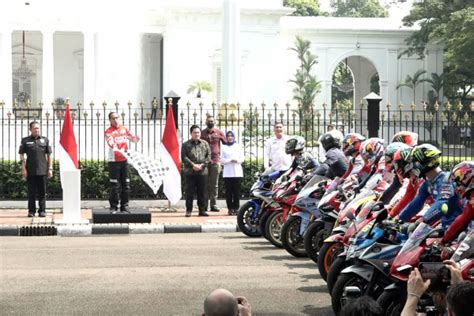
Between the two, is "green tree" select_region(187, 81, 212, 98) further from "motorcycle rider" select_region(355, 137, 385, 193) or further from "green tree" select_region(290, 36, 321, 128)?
"motorcycle rider" select_region(355, 137, 385, 193)

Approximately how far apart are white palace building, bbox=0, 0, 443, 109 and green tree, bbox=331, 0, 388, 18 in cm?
5570

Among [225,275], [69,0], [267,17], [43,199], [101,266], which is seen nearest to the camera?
[225,275]

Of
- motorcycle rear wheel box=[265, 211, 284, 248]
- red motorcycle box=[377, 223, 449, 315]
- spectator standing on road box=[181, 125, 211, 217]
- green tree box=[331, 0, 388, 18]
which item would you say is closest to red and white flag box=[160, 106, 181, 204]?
spectator standing on road box=[181, 125, 211, 217]

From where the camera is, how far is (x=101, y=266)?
47.4ft

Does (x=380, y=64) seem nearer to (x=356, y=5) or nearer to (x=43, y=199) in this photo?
(x=43, y=199)

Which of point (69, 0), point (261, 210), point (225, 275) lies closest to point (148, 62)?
point (69, 0)

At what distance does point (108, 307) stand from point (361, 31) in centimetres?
4437

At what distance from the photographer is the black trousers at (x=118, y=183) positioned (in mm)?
20534

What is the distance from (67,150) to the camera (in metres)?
20.8

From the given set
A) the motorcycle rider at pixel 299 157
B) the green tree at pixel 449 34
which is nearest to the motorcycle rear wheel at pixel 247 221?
the motorcycle rider at pixel 299 157

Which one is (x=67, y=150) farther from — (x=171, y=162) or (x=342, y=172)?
(x=342, y=172)

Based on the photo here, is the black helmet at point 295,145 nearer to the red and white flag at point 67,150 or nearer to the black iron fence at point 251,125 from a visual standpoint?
the red and white flag at point 67,150

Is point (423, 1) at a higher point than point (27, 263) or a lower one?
higher

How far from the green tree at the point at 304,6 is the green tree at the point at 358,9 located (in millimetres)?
16492
